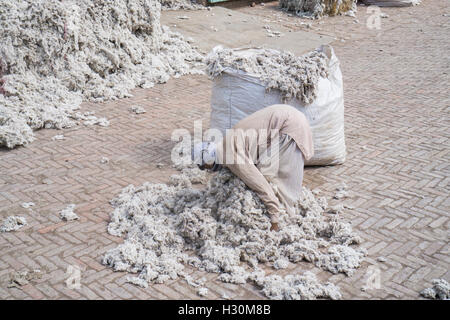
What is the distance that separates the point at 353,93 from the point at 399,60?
221cm

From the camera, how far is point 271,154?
4520 millimetres

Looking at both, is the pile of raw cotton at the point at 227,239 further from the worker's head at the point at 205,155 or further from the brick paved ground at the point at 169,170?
the worker's head at the point at 205,155

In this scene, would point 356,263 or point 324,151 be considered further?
point 324,151

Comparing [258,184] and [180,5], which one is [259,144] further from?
[180,5]

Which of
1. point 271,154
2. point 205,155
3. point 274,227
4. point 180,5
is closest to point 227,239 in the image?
point 274,227

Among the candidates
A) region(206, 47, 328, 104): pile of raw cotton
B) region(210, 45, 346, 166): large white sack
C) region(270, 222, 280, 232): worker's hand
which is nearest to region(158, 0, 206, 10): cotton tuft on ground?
region(206, 47, 328, 104): pile of raw cotton

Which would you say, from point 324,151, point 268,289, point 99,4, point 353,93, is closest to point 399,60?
point 353,93

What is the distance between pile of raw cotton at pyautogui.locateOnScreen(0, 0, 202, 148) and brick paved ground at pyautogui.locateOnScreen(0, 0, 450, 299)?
285 mm

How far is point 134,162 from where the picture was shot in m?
5.68

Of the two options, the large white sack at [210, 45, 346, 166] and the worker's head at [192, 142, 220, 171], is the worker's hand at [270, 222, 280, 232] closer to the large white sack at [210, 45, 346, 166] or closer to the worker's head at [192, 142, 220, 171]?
the worker's head at [192, 142, 220, 171]

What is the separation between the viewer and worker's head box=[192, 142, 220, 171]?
15.9 ft

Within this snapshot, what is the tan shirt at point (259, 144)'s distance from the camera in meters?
4.27

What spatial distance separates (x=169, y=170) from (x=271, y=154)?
143cm

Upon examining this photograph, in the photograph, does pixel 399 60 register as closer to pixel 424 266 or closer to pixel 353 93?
pixel 353 93
